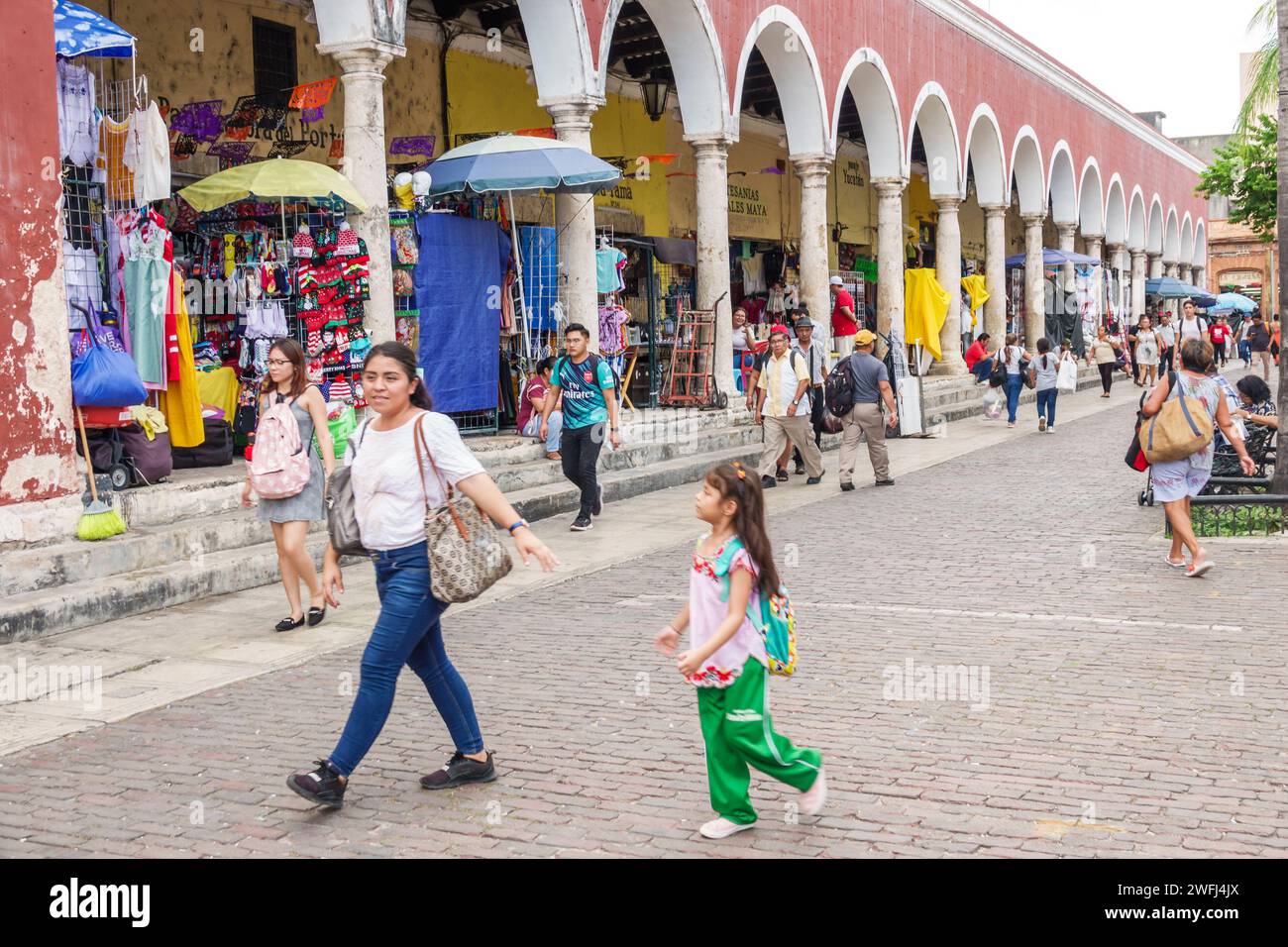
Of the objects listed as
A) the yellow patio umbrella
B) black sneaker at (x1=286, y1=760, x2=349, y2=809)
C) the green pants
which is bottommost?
black sneaker at (x1=286, y1=760, x2=349, y2=809)

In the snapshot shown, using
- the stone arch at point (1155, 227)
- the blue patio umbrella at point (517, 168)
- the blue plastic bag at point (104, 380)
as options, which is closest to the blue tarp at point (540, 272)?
the blue patio umbrella at point (517, 168)

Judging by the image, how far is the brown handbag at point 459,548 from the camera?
468 centimetres

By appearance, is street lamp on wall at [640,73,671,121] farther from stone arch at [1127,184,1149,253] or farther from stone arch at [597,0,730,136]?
stone arch at [1127,184,1149,253]

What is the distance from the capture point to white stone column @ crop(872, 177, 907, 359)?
20.9 metres

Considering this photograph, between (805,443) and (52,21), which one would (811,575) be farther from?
(52,21)

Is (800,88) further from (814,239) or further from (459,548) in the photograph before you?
(459,548)

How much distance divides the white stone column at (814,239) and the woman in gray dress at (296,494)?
11401mm

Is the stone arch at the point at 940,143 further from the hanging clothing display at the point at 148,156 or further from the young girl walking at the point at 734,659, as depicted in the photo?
the young girl walking at the point at 734,659

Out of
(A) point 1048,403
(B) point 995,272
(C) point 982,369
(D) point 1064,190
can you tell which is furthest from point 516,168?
(D) point 1064,190

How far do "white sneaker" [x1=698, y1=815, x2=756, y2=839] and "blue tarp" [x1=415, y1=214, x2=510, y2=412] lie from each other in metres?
8.45

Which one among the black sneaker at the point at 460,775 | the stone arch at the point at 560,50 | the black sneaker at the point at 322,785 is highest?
the stone arch at the point at 560,50

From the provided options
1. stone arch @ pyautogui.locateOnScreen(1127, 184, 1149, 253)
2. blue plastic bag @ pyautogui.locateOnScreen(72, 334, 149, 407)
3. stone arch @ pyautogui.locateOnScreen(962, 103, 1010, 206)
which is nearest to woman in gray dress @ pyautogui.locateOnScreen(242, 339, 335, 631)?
blue plastic bag @ pyautogui.locateOnScreen(72, 334, 149, 407)

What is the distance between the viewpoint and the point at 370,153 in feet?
36.8
